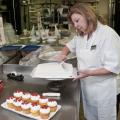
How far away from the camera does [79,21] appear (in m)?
1.73

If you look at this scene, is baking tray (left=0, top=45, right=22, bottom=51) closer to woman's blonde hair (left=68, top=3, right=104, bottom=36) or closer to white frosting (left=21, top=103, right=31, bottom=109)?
woman's blonde hair (left=68, top=3, right=104, bottom=36)

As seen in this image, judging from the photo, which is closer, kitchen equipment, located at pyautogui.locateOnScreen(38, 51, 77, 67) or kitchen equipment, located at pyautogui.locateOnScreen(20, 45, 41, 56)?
kitchen equipment, located at pyautogui.locateOnScreen(38, 51, 77, 67)

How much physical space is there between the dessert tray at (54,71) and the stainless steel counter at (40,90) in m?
0.09

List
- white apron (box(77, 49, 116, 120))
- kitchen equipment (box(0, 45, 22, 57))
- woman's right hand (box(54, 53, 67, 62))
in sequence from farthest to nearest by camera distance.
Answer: kitchen equipment (box(0, 45, 22, 57))
woman's right hand (box(54, 53, 67, 62))
white apron (box(77, 49, 116, 120))

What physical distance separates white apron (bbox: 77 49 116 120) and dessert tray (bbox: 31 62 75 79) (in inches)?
5.8

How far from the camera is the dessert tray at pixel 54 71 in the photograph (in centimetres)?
171

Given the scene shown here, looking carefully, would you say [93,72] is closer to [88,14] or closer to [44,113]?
[88,14]

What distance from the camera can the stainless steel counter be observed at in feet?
4.37

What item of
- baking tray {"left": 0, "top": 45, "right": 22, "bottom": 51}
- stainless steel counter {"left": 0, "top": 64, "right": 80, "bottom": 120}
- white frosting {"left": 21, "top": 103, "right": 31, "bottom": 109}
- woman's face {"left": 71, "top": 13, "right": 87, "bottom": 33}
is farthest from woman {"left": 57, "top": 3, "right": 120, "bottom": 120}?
baking tray {"left": 0, "top": 45, "right": 22, "bottom": 51}

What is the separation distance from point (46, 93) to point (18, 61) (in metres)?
0.78

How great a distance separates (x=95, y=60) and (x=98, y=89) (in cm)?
24

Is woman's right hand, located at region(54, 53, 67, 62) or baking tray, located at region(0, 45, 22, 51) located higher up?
baking tray, located at region(0, 45, 22, 51)

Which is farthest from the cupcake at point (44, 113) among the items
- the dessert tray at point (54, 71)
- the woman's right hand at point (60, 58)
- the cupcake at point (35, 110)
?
the woman's right hand at point (60, 58)

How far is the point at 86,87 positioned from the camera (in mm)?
1955
